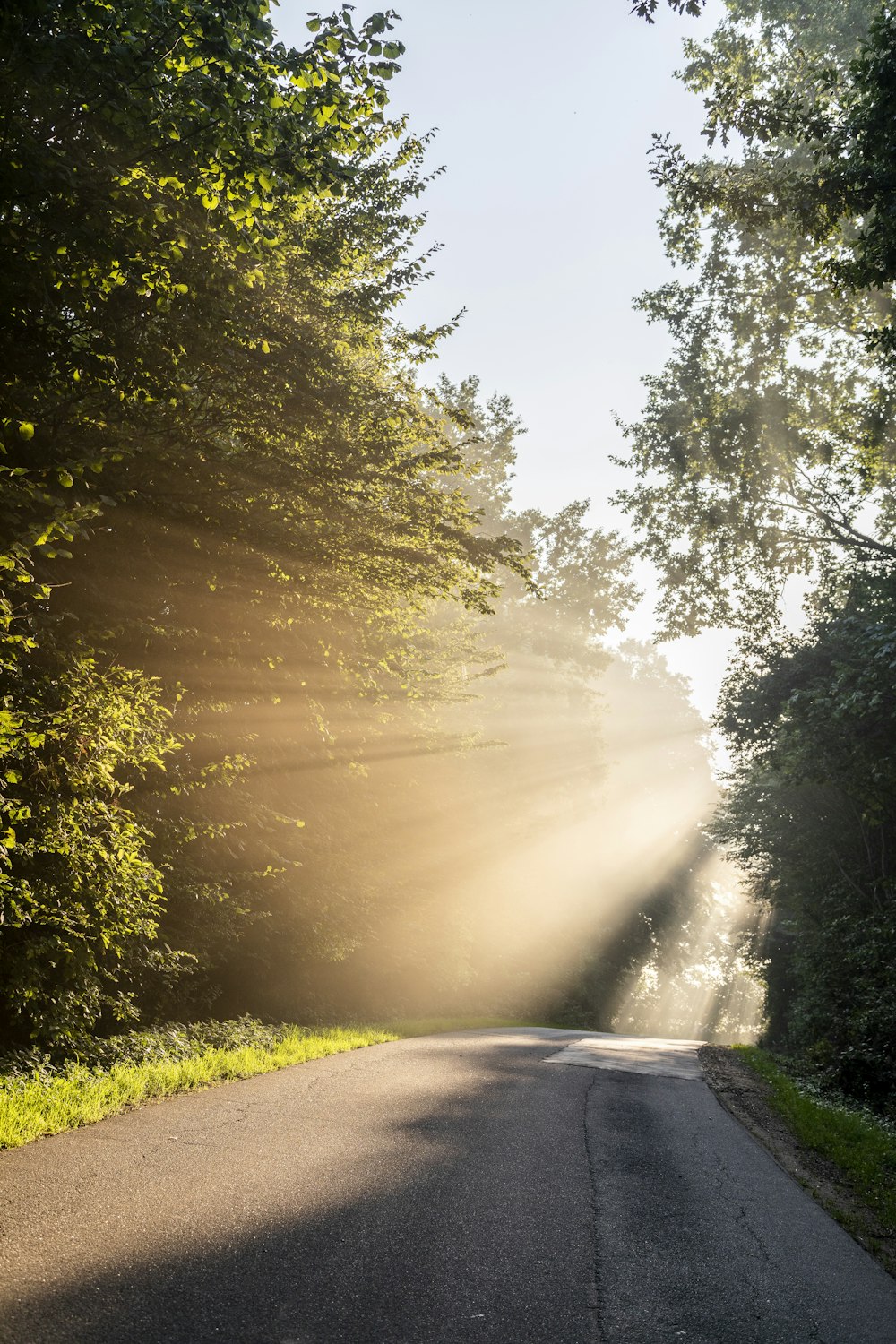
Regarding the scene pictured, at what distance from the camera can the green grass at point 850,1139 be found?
7.34 m

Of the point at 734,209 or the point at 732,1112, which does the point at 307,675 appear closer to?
the point at 732,1112

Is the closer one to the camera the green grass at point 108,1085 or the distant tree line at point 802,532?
the green grass at point 108,1085

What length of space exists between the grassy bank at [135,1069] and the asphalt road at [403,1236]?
0.98ft

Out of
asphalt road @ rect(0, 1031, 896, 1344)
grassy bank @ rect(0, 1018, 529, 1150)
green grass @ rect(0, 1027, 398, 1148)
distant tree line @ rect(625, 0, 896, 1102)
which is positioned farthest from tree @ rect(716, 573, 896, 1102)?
green grass @ rect(0, 1027, 398, 1148)

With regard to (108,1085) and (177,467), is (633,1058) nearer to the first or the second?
(108,1085)

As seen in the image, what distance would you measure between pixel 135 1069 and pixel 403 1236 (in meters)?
4.98

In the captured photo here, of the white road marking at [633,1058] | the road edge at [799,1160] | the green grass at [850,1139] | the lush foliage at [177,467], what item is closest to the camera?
the lush foliage at [177,467]

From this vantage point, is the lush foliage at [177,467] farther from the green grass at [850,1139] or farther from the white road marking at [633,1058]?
the green grass at [850,1139]

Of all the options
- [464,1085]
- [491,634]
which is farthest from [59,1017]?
[491,634]

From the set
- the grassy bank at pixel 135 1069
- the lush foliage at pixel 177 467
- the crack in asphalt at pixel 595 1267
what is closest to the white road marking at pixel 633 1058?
the grassy bank at pixel 135 1069

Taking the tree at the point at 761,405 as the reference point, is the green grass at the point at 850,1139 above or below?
below

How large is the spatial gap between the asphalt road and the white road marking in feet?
19.8

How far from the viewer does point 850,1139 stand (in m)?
9.55

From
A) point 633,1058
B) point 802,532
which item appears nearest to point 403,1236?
point 633,1058
